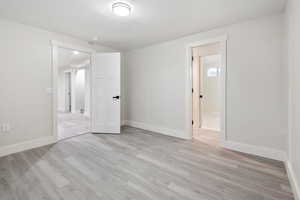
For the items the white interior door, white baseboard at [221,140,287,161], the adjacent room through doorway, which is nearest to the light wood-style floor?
white baseboard at [221,140,287,161]

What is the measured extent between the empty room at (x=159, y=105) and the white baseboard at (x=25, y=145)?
2cm

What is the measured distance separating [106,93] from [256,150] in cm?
342

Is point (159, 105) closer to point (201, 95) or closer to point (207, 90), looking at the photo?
point (201, 95)

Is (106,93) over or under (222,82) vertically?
under

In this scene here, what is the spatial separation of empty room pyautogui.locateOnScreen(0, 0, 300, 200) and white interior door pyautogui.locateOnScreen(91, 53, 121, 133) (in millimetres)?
26

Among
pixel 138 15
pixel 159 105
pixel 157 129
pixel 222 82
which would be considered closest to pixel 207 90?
pixel 159 105

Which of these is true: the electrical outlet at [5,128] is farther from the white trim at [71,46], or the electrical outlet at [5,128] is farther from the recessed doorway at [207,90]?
the recessed doorway at [207,90]

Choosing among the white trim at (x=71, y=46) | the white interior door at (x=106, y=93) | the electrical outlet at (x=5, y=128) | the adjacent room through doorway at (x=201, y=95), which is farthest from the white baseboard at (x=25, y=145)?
the adjacent room through doorway at (x=201, y=95)

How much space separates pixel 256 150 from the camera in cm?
244

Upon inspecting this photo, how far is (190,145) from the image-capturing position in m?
2.92

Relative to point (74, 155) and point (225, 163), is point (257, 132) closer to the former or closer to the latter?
point (225, 163)

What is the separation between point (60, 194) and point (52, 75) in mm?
2382

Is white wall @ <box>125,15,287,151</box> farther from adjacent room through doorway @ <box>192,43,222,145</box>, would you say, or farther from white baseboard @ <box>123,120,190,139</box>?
adjacent room through doorway @ <box>192,43,222,145</box>

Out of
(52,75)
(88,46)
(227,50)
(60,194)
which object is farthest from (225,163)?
(88,46)
